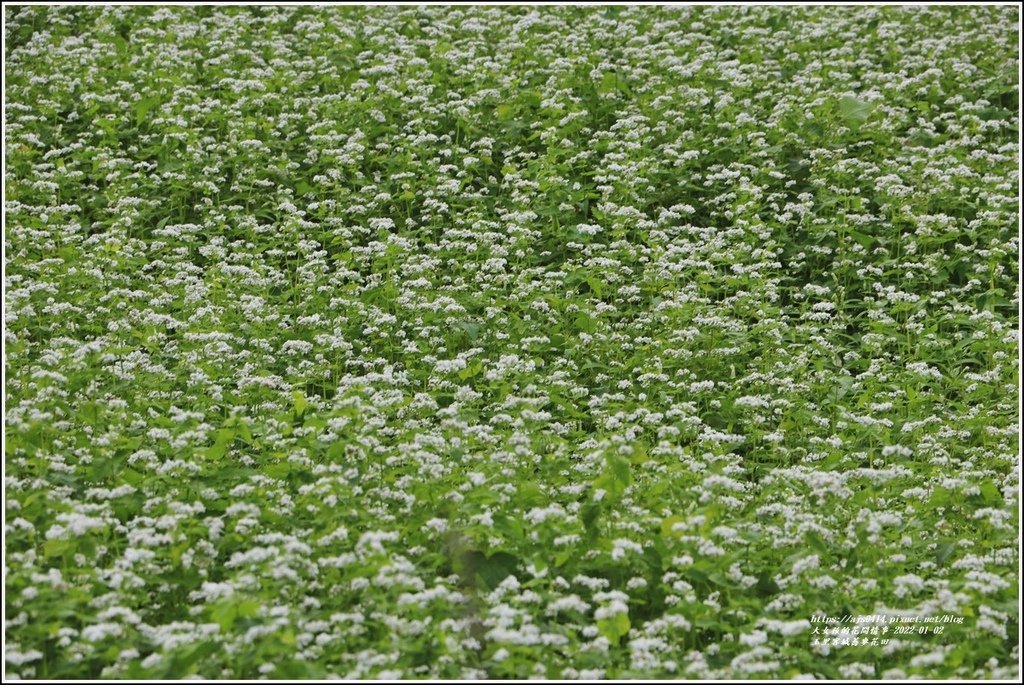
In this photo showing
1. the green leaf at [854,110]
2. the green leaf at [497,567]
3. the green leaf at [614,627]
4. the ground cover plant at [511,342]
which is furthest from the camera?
the green leaf at [854,110]

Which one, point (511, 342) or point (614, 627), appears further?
point (511, 342)

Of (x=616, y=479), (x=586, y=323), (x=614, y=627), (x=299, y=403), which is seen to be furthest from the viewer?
(x=586, y=323)

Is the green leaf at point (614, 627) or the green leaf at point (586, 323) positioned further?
the green leaf at point (586, 323)

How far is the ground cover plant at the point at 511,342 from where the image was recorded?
214 inches

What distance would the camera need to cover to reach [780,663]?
17.5 ft

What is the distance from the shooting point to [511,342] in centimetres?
838

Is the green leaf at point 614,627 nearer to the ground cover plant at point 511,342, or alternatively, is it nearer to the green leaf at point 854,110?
the ground cover plant at point 511,342

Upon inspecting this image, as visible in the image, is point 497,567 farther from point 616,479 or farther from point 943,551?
point 943,551

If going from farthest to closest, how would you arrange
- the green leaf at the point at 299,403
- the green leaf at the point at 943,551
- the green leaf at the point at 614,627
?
the green leaf at the point at 299,403 < the green leaf at the point at 943,551 < the green leaf at the point at 614,627

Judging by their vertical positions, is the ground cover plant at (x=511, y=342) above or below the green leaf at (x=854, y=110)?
below

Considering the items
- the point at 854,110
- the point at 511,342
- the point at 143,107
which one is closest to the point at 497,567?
the point at 511,342

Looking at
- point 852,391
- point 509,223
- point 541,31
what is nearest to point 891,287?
point 852,391

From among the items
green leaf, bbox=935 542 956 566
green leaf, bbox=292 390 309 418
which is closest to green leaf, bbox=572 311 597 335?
green leaf, bbox=292 390 309 418

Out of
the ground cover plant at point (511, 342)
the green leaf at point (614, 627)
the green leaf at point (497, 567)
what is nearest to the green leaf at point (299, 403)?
the ground cover plant at point (511, 342)
